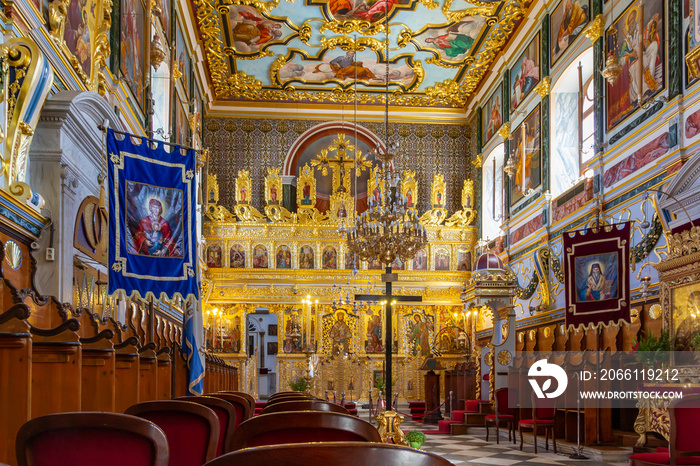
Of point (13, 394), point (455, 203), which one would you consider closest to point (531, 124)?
point (455, 203)

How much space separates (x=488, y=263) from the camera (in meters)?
16.3

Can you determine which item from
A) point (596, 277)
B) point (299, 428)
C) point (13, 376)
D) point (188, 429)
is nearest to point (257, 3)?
point (596, 277)

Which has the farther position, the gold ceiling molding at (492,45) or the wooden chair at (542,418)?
the gold ceiling molding at (492,45)

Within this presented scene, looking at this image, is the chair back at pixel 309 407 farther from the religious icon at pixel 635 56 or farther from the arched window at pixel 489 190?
the arched window at pixel 489 190

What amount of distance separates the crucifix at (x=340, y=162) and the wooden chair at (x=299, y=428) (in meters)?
18.5

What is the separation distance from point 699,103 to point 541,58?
21.8 ft

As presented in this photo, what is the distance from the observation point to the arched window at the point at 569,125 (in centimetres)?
1361

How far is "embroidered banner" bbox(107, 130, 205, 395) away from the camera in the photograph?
6754mm

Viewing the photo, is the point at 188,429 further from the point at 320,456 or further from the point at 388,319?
the point at 388,319

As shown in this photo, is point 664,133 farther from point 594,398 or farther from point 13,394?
point 13,394

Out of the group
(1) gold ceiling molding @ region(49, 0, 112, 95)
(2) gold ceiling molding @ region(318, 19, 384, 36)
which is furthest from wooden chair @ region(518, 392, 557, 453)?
(2) gold ceiling molding @ region(318, 19, 384, 36)

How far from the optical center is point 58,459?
2152mm

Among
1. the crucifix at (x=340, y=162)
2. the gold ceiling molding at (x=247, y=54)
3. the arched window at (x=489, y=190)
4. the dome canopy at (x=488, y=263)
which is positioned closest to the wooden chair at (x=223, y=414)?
the dome canopy at (x=488, y=263)

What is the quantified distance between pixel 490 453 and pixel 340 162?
12408 mm
